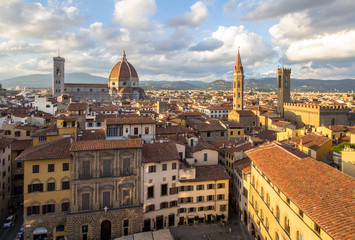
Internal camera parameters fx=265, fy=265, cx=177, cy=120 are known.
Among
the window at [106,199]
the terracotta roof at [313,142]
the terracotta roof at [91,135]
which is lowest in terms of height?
the window at [106,199]

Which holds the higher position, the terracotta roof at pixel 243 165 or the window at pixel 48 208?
the terracotta roof at pixel 243 165

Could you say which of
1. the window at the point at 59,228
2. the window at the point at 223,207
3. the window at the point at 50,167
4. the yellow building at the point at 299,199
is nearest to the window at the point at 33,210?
the window at the point at 59,228

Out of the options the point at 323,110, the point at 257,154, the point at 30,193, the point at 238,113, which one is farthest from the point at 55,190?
the point at 323,110

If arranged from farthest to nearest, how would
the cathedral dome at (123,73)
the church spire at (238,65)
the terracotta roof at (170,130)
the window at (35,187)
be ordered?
the cathedral dome at (123,73)
the church spire at (238,65)
the terracotta roof at (170,130)
the window at (35,187)

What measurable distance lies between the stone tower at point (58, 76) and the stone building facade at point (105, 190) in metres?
130

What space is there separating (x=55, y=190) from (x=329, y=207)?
21.8 metres

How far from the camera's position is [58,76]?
140625 millimetres

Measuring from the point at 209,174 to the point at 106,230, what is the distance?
1169cm

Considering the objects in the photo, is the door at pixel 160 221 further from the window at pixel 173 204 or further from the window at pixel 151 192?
the window at pixel 151 192

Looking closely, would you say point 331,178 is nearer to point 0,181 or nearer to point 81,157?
point 81,157

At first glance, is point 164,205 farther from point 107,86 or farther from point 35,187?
point 107,86

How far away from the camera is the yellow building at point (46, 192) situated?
23469 millimetres

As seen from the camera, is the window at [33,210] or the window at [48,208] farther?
the window at [48,208]

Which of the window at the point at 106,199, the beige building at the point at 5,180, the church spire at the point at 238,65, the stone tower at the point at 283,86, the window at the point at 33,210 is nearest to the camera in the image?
the window at the point at 33,210
